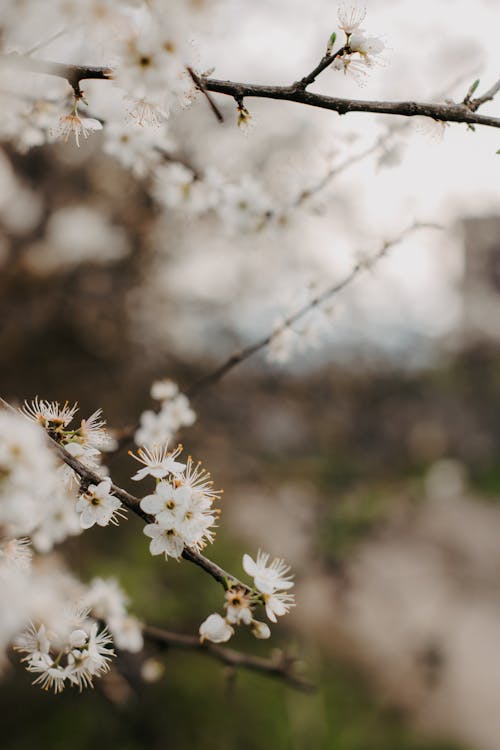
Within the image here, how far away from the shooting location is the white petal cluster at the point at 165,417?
156 cm

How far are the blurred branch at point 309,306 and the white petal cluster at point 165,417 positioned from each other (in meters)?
0.05

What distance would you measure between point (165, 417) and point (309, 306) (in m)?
0.48

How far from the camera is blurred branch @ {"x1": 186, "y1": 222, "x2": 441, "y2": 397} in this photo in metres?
1.29

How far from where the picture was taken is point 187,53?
0.71 m

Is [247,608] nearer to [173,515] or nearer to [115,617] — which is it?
[173,515]

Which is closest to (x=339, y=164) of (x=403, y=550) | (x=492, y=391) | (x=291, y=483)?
(x=403, y=550)

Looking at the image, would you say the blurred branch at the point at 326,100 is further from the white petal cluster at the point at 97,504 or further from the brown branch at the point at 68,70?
the white petal cluster at the point at 97,504

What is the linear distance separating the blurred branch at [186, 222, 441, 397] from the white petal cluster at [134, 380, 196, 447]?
5 centimetres

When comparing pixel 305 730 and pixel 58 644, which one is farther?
pixel 305 730

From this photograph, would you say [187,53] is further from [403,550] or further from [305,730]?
[403,550]

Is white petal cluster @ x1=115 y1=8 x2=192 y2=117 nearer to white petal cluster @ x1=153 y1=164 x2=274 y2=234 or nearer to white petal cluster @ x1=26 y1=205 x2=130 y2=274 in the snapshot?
white petal cluster @ x1=153 y1=164 x2=274 y2=234

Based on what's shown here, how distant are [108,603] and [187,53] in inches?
44.5

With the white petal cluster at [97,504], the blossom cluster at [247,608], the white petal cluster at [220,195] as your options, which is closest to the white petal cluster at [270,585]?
the blossom cluster at [247,608]

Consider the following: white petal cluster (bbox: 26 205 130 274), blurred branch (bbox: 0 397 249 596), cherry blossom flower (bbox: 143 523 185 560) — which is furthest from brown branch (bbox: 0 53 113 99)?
white petal cluster (bbox: 26 205 130 274)
